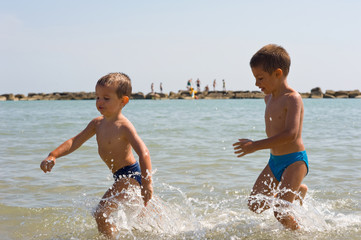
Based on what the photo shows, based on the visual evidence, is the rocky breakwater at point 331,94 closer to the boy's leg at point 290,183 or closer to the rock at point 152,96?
the rock at point 152,96

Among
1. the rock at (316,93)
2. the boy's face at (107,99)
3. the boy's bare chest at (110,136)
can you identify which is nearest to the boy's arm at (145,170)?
the boy's bare chest at (110,136)

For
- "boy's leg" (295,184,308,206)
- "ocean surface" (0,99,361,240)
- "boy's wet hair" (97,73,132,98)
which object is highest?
"boy's wet hair" (97,73,132,98)

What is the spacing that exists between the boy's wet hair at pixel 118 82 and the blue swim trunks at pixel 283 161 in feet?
4.23

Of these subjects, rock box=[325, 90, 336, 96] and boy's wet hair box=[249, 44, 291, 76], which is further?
rock box=[325, 90, 336, 96]

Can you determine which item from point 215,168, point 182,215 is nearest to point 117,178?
point 182,215

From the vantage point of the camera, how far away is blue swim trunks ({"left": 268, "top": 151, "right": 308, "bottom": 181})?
3.29 m

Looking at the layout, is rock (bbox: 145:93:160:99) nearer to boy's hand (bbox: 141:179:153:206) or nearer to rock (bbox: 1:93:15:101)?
rock (bbox: 1:93:15:101)

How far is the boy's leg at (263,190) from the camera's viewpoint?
343cm

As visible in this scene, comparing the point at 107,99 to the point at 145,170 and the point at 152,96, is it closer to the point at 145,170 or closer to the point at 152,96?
the point at 145,170

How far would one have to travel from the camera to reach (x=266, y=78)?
3324 millimetres

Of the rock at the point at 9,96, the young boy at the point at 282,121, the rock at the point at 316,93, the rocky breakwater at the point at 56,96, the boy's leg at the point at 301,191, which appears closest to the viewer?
the young boy at the point at 282,121

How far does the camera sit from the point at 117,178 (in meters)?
3.36

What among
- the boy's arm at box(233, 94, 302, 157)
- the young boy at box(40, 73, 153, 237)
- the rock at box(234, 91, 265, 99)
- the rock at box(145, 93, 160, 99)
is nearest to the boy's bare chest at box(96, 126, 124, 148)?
the young boy at box(40, 73, 153, 237)

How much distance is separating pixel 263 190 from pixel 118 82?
1.44 m
